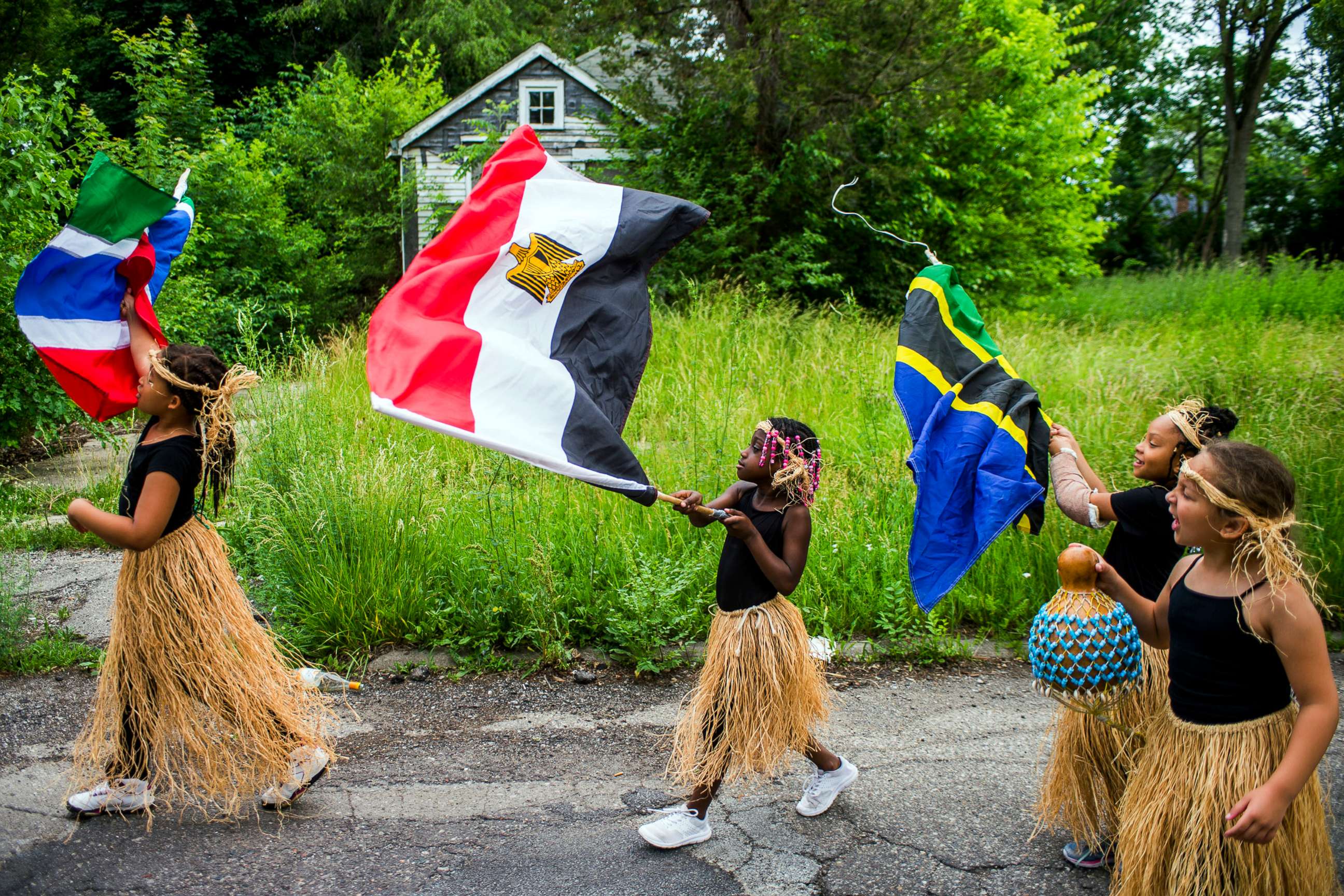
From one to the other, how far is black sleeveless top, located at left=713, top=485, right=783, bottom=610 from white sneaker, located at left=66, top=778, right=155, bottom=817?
6.86 ft

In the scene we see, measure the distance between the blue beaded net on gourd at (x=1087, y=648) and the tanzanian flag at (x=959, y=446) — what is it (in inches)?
20.3

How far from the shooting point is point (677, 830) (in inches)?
127

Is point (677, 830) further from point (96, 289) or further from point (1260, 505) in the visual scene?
point (96, 289)

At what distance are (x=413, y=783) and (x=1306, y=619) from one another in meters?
2.93

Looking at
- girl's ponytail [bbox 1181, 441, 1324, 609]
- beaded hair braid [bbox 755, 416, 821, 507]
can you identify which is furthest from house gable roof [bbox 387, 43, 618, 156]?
girl's ponytail [bbox 1181, 441, 1324, 609]

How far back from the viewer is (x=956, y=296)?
3.65 metres

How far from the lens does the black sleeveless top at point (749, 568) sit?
10.6 feet

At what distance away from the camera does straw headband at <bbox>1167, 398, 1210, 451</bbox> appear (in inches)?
114

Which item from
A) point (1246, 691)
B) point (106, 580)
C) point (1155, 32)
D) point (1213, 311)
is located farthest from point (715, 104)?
point (1155, 32)

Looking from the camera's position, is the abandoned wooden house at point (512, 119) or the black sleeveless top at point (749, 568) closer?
the black sleeveless top at point (749, 568)

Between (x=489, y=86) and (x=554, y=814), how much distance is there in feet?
66.2

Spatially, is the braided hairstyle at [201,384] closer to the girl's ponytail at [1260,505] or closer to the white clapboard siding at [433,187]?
the girl's ponytail at [1260,505]

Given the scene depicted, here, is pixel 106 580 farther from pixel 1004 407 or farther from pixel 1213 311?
pixel 1213 311

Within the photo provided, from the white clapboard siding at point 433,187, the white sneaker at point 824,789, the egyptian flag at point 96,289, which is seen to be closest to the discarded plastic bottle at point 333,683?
the egyptian flag at point 96,289
